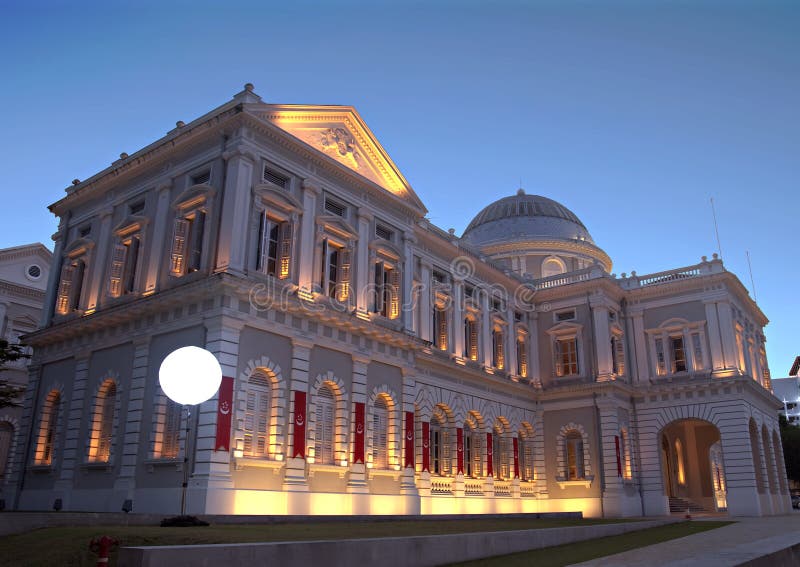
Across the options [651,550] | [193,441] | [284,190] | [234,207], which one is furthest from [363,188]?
[651,550]

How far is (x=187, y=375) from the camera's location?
57.4 feet

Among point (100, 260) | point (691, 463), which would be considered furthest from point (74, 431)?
point (691, 463)

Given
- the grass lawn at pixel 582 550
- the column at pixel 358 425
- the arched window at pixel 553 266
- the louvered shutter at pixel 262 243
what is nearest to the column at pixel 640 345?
the arched window at pixel 553 266

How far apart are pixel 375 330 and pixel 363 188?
20.1 ft

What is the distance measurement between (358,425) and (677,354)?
79.2 feet

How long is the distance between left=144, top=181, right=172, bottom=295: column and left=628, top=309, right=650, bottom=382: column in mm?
29636

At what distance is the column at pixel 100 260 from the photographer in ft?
93.2

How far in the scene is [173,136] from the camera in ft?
89.0

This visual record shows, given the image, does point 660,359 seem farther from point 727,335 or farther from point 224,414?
point 224,414

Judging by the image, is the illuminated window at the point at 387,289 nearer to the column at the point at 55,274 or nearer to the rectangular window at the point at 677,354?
the column at the point at 55,274

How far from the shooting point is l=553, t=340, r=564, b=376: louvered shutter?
43.2 metres

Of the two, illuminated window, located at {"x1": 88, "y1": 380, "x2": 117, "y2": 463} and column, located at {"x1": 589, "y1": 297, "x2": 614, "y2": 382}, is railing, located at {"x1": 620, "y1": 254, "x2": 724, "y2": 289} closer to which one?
column, located at {"x1": 589, "y1": 297, "x2": 614, "y2": 382}

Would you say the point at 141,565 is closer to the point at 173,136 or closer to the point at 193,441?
the point at 193,441

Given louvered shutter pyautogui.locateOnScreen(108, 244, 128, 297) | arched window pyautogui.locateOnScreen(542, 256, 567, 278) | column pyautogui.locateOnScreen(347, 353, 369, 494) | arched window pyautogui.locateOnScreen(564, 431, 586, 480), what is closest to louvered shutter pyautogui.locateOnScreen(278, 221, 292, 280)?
column pyautogui.locateOnScreen(347, 353, 369, 494)
